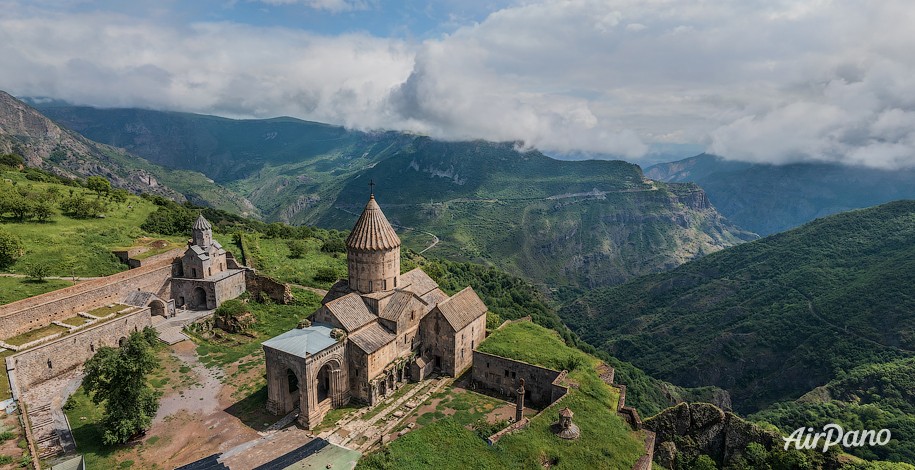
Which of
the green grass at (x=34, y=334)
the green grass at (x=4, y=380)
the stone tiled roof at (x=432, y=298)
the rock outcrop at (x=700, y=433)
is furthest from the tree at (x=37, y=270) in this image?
the rock outcrop at (x=700, y=433)

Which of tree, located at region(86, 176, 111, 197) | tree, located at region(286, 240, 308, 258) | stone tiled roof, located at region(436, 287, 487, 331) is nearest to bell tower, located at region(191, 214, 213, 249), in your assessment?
tree, located at region(286, 240, 308, 258)

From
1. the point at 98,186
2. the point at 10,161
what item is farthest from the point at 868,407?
the point at 10,161

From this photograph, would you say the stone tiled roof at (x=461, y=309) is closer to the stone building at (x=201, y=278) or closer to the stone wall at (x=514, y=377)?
the stone wall at (x=514, y=377)

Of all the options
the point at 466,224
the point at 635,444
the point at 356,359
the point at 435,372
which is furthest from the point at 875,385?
the point at 466,224

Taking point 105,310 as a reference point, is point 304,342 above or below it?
above

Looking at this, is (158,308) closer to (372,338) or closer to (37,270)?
(37,270)

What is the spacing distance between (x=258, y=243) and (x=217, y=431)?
3555 cm

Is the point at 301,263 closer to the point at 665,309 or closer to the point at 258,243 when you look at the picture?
the point at 258,243

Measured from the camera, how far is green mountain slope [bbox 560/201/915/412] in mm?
62562

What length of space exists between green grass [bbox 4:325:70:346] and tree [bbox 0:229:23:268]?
1147 centimetres

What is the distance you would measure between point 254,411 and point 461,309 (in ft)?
47.8

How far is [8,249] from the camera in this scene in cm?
3741

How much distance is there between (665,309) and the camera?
103312mm

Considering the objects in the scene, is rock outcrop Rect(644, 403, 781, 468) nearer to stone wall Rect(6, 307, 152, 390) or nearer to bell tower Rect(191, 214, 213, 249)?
stone wall Rect(6, 307, 152, 390)
